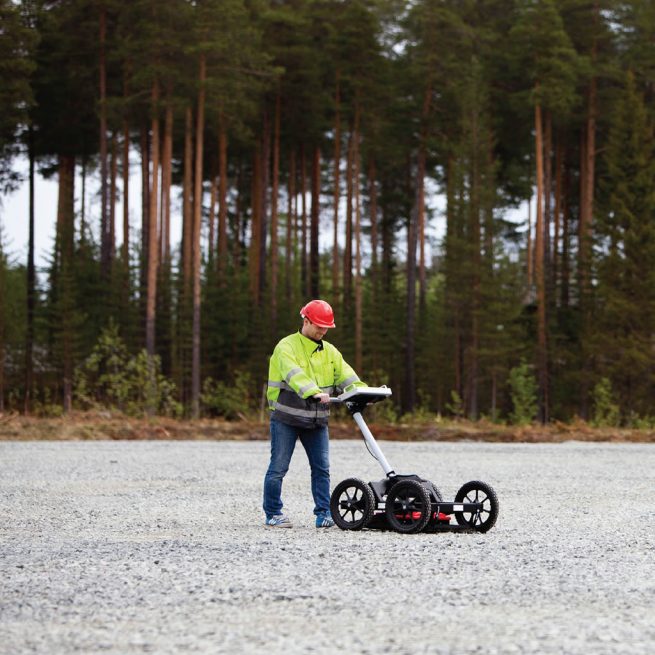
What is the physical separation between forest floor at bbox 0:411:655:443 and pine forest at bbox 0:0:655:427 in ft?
32.4

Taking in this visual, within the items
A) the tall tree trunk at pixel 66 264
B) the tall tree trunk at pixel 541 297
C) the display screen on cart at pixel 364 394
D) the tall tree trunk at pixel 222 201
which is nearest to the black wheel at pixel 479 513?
the display screen on cart at pixel 364 394

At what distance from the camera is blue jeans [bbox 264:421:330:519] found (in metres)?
10.3

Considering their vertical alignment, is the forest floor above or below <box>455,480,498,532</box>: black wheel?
below

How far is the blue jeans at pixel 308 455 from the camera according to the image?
1033 centimetres

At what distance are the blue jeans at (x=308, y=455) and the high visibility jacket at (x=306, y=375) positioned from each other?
124 mm

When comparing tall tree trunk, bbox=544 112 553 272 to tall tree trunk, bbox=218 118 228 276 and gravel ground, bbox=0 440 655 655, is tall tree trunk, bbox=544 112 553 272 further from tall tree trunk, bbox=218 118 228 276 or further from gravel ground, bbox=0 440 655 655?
gravel ground, bbox=0 440 655 655

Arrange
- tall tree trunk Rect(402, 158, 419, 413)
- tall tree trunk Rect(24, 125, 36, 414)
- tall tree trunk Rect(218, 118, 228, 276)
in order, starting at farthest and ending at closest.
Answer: tall tree trunk Rect(218, 118, 228, 276) < tall tree trunk Rect(402, 158, 419, 413) < tall tree trunk Rect(24, 125, 36, 414)

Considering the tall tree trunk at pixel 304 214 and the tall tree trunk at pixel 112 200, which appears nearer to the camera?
the tall tree trunk at pixel 112 200

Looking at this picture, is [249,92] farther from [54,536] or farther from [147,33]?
[54,536]

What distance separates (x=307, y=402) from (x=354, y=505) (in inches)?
38.9

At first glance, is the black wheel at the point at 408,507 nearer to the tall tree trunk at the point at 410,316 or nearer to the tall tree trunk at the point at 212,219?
the tall tree trunk at the point at 410,316

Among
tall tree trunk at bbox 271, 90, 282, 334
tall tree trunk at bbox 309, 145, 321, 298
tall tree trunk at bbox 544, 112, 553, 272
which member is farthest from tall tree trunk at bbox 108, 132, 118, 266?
tall tree trunk at bbox 544, 112, 553, 272

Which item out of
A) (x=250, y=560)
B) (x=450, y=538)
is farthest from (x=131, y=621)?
(x=450, y=538)

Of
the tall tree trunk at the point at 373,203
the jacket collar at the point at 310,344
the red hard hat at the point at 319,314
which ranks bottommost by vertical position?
the jacket collar at the point at 310,344
